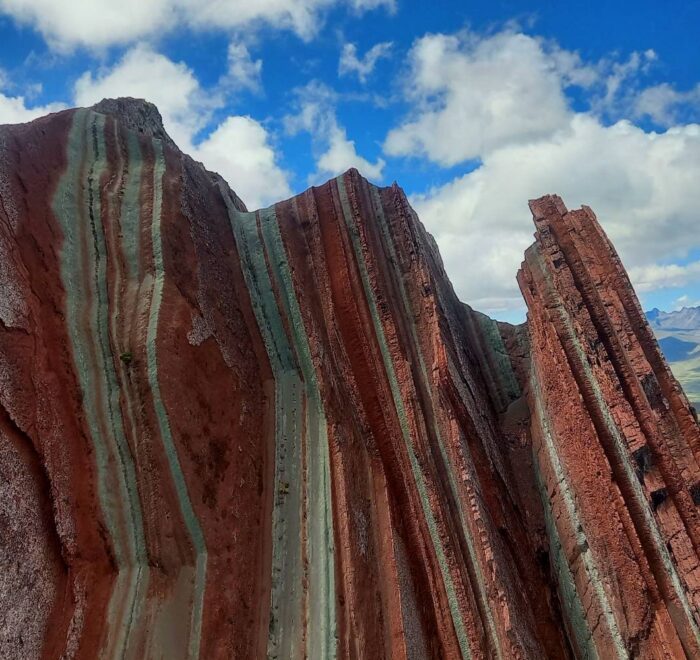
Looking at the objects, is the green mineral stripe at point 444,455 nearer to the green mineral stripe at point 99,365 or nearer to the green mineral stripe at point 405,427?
the green mineral stripe at point 405,427

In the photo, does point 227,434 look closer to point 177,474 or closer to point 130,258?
point 177,474

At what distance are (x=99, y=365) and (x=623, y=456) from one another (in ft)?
30.8

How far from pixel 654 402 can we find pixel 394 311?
5668mm

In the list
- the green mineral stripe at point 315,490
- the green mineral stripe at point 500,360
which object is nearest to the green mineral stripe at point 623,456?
the green mineral stripe at point 500,360

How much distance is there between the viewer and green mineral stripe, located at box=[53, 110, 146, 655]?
22.9ft

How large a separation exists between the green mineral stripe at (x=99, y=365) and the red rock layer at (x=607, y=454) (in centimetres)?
767

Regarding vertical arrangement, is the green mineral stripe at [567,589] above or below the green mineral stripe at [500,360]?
below

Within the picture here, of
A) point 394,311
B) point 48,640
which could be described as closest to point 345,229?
point 394,311

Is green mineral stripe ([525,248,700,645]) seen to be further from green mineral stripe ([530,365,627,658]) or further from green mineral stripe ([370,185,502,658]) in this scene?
green mineral stripe ([370,185,502,658])

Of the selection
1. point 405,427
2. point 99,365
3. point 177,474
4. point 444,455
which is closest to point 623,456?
point 444,455

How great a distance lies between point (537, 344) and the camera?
11.9 meters

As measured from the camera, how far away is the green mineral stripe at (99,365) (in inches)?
275

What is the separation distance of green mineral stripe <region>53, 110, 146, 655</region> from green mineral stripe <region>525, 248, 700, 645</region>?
27.6 feet

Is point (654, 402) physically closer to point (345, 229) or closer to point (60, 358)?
point (345, 229)
